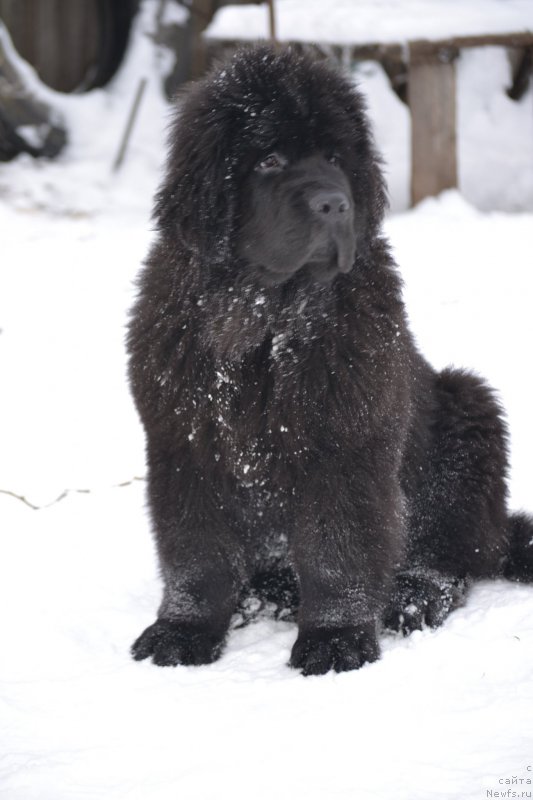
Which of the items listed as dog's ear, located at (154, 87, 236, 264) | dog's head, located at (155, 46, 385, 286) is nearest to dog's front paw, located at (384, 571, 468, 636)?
dog's head, located at (155, 46, 385, 286)

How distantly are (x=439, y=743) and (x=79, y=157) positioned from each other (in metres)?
6.22

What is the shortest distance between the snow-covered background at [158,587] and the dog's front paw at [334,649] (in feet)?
0.16

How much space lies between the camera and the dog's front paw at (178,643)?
2477 millimetres

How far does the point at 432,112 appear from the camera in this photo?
19.6ft

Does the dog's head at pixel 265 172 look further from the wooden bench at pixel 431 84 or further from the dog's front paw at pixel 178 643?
the wooden bench at pixel 431 84

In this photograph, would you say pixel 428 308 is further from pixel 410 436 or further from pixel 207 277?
pixel 207 277

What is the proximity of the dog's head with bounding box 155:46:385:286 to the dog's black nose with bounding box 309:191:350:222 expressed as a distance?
0.02 metres

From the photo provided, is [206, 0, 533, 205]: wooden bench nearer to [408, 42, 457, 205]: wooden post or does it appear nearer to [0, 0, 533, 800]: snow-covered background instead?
[408, 42, 457, 205]: wooden post

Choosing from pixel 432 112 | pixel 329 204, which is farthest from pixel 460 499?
pixel 432 112

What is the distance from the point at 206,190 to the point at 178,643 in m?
1.20

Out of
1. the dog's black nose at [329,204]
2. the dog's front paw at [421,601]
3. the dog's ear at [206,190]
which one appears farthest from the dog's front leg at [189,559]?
the dog's black nose at [329,204]

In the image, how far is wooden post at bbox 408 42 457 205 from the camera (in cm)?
591

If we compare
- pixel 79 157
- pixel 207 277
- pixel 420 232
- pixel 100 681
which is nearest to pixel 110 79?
pixel 79 157

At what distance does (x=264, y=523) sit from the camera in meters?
2.55
